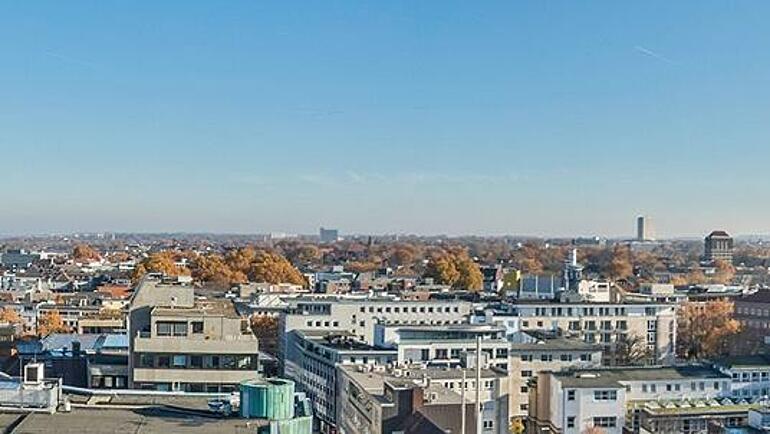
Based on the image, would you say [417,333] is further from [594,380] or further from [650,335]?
[650,335]

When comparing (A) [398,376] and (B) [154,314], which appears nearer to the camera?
(B) [154,314]

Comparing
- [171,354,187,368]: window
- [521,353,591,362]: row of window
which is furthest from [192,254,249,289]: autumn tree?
[171,354,187,368]: window

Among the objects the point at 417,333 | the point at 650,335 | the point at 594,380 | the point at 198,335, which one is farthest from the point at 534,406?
the point at 650,335

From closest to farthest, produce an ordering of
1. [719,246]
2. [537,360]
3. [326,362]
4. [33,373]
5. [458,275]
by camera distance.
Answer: [33,373] → [326,362] → [537,360] → [458,275] → [719,246]

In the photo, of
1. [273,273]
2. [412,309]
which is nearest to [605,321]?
[412,309]

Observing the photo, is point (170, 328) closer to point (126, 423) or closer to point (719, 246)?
point (126, 423)

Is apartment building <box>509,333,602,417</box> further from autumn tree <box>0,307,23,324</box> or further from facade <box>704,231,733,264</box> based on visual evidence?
facade <box>704,231,733,264</box>
